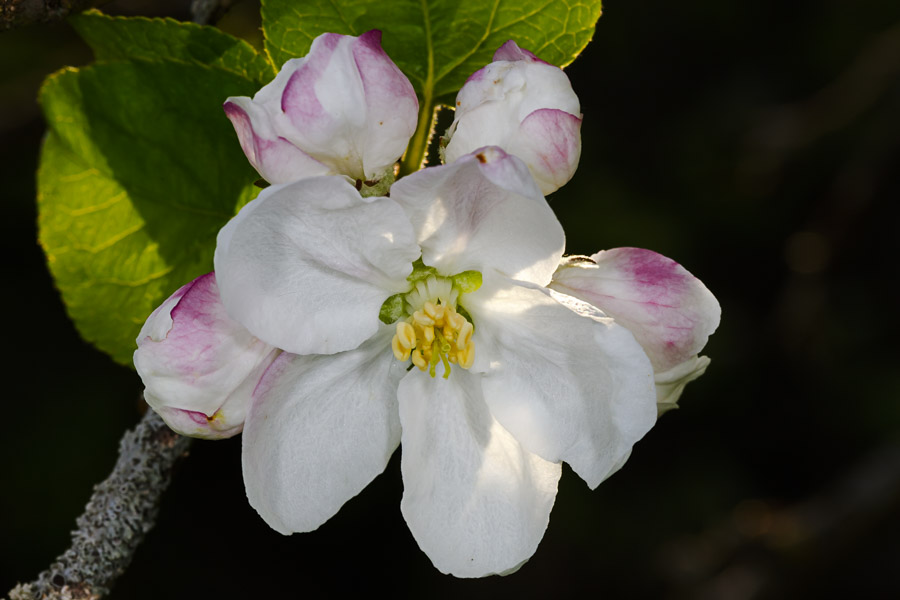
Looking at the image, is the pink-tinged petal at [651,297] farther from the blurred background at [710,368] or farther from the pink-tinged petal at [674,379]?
the blurred background at [710,368]

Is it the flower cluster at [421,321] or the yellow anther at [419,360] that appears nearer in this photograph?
the flower cluster at [421,321]

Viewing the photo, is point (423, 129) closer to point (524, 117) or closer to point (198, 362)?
point (524, 117)

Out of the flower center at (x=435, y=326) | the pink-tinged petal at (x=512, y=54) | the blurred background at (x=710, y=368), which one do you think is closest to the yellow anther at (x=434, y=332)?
the flower center at (x=435, y=326)

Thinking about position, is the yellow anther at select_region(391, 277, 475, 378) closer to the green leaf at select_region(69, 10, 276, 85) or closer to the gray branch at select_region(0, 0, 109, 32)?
the green leaf at select_region(69, 10, 276, 85)

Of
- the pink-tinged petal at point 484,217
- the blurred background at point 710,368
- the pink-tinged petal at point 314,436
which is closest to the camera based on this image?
the pink-tinged petal at point 484,217

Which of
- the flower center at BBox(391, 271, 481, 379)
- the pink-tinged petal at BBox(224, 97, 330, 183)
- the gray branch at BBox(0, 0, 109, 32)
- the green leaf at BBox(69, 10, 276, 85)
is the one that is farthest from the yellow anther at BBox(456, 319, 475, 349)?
the gray branch at BBox(0, 0, 109, 32)

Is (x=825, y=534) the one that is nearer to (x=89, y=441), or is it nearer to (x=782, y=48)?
(x=782, y=48)

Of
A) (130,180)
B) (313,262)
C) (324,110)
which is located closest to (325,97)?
(324,110)

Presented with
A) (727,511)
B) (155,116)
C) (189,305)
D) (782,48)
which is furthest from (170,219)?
(782,48)
